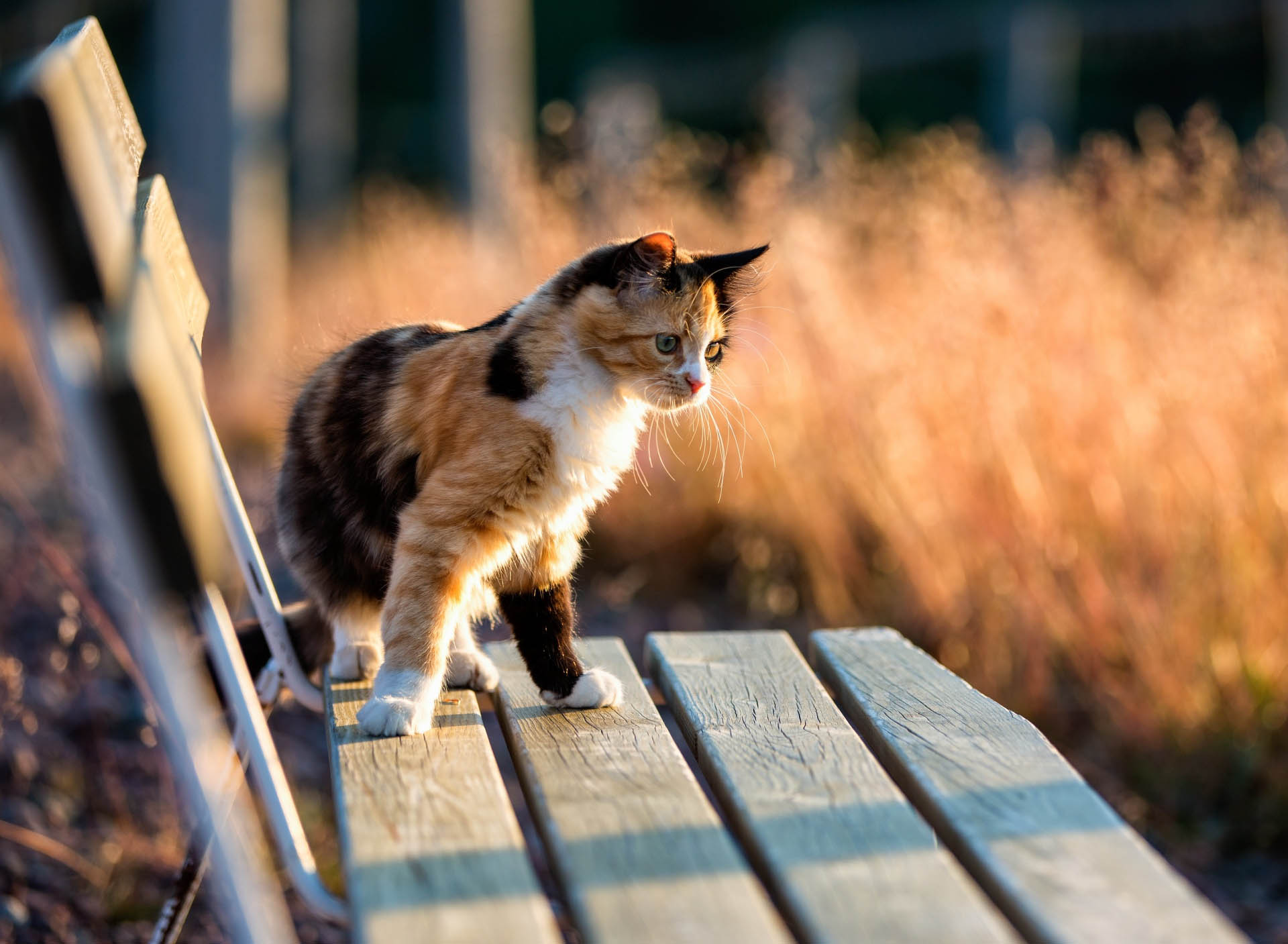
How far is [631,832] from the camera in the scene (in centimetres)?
111

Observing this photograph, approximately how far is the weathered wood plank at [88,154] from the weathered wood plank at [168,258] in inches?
1.6

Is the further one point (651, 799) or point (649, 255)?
point (649, 255)

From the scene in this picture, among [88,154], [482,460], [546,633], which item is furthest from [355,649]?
[88,154]

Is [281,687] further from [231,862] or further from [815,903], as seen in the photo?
[815,903]

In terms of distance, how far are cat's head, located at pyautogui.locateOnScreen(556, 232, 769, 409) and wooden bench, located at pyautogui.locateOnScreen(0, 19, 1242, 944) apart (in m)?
0.38

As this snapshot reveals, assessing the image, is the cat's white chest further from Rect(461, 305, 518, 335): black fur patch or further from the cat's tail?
the cat's tail

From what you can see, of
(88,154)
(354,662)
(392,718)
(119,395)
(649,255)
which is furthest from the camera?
(354,662)

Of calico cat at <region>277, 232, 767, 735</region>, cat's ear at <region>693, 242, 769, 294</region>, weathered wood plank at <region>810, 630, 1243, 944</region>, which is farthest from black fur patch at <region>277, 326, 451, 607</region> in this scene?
weathered wood plank at <region>810, 630, 1243, 944</region>

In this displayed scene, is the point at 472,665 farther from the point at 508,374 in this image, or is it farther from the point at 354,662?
the point at 508,374

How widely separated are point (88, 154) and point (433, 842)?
1.99 feet

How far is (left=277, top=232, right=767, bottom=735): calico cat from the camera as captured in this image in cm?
146

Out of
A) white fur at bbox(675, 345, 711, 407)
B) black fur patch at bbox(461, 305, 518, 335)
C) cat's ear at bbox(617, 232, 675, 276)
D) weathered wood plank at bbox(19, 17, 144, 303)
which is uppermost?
weathered wood plank at bbox(19, 17, 144, 303)

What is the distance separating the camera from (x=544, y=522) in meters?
1.54

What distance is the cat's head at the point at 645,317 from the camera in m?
1.57
